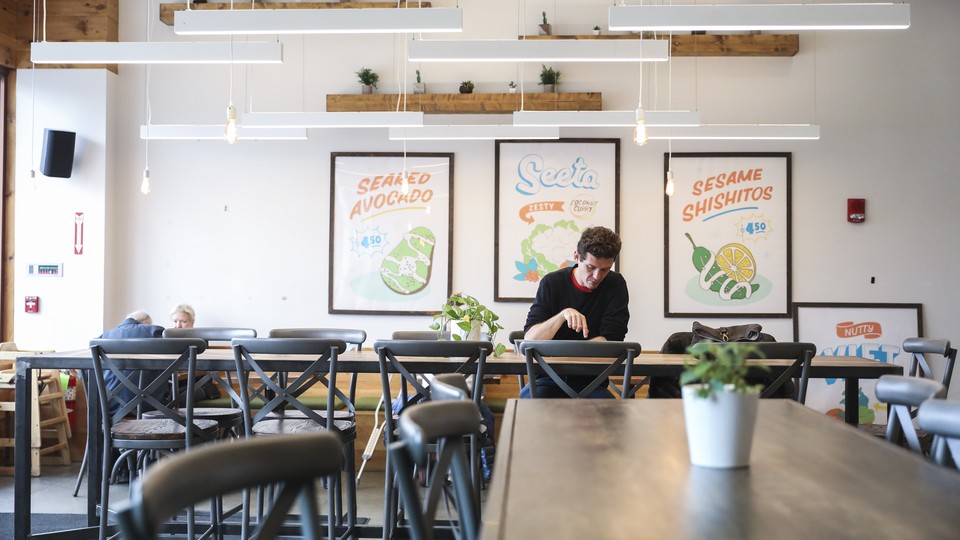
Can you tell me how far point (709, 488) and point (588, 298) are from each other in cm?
298

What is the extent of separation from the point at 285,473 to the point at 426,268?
586 centimetres

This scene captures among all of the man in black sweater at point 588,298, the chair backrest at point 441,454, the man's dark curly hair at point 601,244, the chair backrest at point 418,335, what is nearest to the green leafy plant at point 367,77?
the chair backrest at point 418,335

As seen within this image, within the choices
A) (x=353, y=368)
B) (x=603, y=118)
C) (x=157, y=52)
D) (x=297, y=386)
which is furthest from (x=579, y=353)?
(x=157, y=52)

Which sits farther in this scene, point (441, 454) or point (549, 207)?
point (549, 207)

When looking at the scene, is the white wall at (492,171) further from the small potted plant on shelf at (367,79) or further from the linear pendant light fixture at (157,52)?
the linear pendant light fixture at (157,52)

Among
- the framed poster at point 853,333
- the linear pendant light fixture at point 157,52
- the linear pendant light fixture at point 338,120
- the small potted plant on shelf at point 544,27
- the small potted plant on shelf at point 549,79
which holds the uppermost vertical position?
the small potted plant on shelf at point 544,27

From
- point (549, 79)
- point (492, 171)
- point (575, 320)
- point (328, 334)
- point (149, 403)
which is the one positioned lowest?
point (149, 403)

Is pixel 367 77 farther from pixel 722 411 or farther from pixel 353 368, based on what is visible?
pixel 722 411

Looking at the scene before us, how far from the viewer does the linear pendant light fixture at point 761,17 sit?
14.5ft

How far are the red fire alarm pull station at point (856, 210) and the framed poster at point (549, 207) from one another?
6.18 feet

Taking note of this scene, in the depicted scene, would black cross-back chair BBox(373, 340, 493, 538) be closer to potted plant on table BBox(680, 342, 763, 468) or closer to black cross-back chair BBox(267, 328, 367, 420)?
black cross-back chair BBox(267, 328, 367, 420)

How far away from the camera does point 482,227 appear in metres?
7.36

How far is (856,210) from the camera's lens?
718 centimetres

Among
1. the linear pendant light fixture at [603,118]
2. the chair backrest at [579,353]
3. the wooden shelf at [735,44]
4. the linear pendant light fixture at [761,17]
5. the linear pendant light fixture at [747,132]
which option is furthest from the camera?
the wooden shelf at [735,44]
